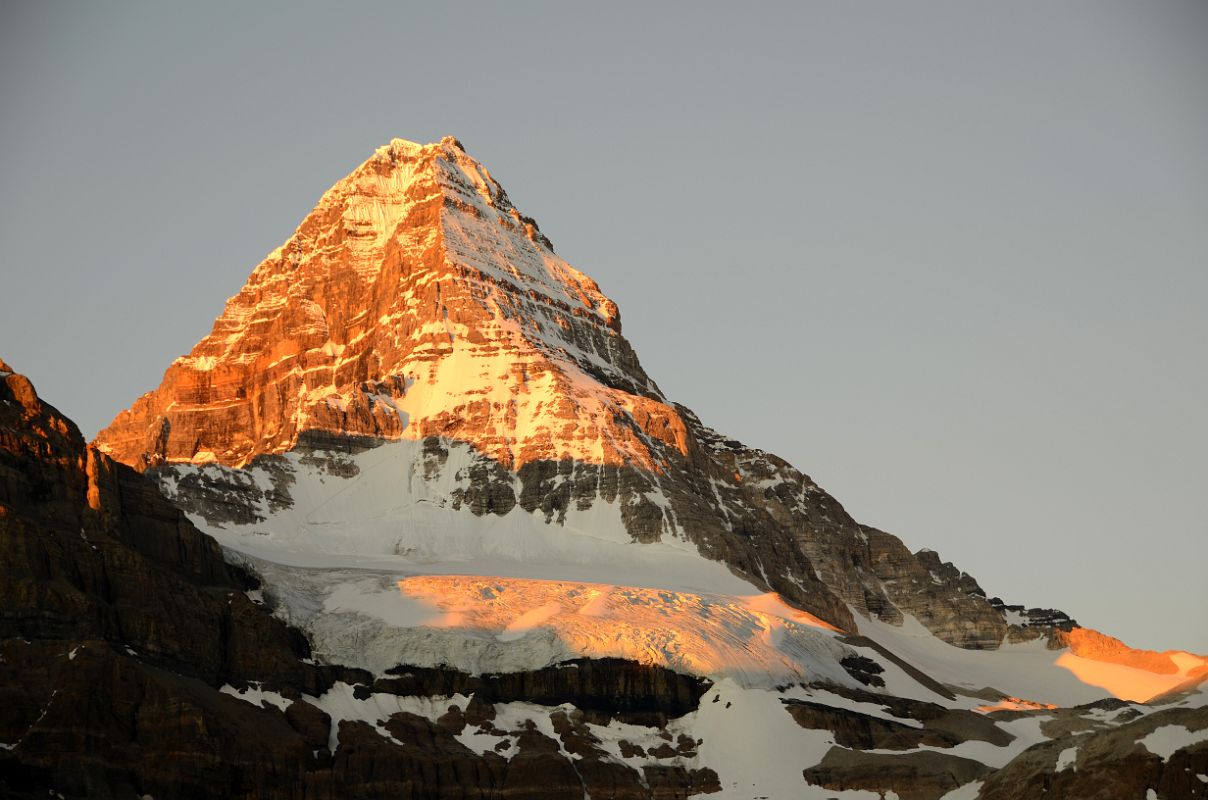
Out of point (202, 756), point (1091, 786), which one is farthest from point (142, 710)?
point (1091, 786)

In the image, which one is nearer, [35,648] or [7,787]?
[7,787]

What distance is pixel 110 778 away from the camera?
192 metres

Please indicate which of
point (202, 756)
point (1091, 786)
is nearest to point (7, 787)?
point (202, 756)

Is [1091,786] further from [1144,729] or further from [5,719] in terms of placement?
[5,719]

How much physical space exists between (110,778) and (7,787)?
433 inches

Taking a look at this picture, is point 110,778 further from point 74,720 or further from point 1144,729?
point 1144,729

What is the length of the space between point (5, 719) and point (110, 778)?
10.4 meters

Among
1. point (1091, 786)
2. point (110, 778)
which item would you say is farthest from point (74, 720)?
point (1091, 786)

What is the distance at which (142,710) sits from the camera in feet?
652

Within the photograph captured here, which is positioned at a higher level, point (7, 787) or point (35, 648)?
point (35, 648)

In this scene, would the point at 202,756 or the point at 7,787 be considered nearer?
the point at 7,787

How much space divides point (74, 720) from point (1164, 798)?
9480 cm

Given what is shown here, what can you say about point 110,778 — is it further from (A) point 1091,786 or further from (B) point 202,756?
(A) point 1091,786

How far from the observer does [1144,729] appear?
199000 millimetres
